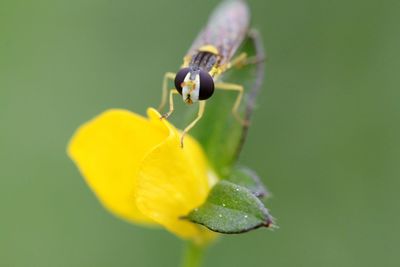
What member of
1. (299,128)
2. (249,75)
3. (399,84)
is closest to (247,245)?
(299,128)

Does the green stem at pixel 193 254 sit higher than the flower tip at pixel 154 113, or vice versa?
the flower tip at pixel 154 113

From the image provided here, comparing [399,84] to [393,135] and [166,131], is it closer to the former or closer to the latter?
[393,135]

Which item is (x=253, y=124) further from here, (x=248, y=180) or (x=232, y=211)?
(x=232, y=211)

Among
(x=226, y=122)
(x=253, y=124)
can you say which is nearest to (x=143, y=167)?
(x=226, y=122)

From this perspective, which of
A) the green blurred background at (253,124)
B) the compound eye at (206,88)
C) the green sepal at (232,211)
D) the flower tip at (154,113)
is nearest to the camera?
the green sepal at (232,211)

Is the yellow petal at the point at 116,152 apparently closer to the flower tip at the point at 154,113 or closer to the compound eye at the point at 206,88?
the flower tip at the point at 154,113

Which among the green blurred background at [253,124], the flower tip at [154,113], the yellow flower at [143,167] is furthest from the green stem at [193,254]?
the green blurred background at [253,124]

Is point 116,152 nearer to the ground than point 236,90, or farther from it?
nearer to the ground
